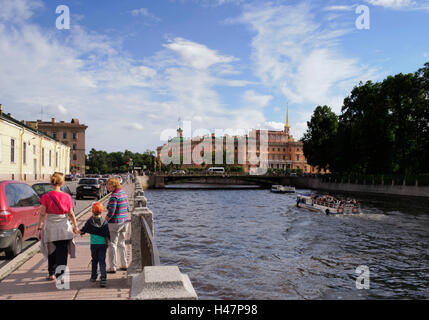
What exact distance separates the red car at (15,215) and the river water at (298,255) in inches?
193

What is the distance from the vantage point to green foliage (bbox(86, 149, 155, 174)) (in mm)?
144400

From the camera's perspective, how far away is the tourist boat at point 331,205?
31.2 meters

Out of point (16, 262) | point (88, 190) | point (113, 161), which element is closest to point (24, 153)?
point (88, 190)

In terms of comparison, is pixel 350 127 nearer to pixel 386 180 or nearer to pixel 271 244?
pixel 386 180

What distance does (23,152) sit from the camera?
41.2 m

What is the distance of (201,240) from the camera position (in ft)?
65.1

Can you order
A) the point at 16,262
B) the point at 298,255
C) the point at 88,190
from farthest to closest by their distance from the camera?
the point at 88,190 < the point at 298,255 < the point at 16,262

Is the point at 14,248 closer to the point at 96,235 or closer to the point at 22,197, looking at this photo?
the point at 22,197

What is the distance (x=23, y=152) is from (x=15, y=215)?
3602cm

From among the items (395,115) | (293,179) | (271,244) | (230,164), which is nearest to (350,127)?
(395,115)

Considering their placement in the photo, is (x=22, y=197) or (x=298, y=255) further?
(x=298, y=255)

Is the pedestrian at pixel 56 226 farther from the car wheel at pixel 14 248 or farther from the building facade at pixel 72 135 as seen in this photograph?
the building facade at pixel 72 135

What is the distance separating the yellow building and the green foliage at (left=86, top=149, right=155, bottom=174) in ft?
276

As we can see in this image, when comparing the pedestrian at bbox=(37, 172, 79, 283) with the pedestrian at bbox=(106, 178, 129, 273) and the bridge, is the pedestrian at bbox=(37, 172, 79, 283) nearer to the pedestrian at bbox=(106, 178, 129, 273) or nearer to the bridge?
the pedestrian at bbox=(106, 178, 129, 273)
